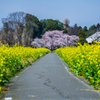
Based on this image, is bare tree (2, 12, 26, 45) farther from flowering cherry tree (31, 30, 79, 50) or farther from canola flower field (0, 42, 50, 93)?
canola flower field (0, 42, 50, 93)

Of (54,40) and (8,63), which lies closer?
(8,63)

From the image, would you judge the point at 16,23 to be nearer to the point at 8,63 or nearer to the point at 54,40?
the point at 54,40

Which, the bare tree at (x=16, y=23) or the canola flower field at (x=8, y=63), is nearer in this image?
the canola flower field at (x=8, y=63)

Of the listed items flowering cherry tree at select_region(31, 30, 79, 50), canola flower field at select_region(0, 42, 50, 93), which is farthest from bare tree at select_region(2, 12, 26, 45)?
canola flower field at select_region(0, 42, 50, 93)

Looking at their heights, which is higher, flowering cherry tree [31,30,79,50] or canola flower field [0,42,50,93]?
flowering cherry tree [31,30,79,50]

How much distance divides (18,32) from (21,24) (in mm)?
3009

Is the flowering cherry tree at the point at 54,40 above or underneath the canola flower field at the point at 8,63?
above

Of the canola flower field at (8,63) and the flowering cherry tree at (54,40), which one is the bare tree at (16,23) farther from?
the canola flower field at (8,63)

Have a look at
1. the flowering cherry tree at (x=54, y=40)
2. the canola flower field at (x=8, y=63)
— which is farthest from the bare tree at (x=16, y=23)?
the canola flower field at (x=8, y=63)

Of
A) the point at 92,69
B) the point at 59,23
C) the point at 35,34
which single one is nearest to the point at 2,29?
the point at 35,34

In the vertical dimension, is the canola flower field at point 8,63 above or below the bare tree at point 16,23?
below

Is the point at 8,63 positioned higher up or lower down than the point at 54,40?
lower down

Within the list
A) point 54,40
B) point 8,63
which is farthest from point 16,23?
point 8,63

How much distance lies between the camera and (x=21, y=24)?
56781 mm
